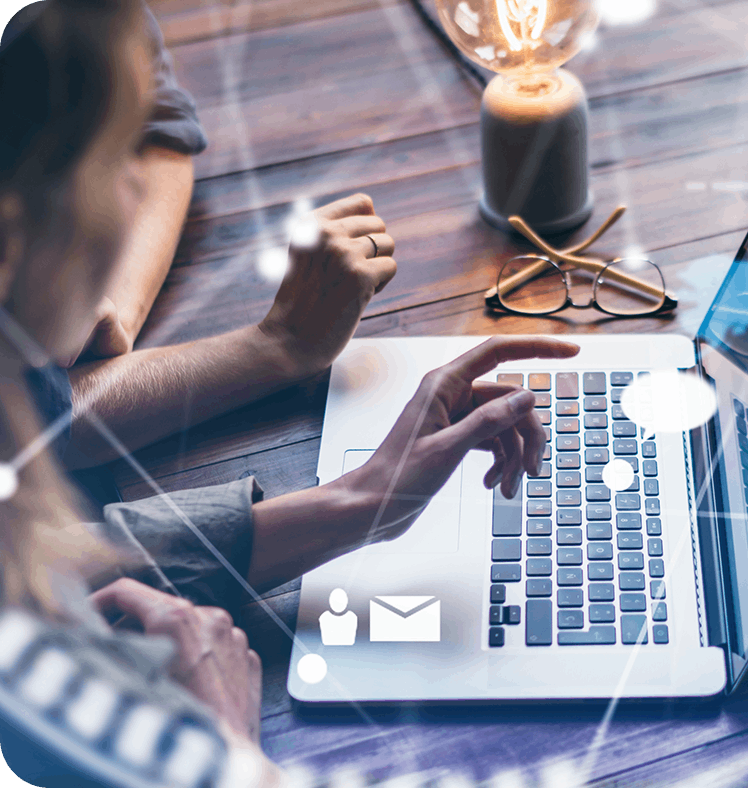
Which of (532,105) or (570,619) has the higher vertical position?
(532,105)

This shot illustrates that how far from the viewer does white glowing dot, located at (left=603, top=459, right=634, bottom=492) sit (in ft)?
1.51

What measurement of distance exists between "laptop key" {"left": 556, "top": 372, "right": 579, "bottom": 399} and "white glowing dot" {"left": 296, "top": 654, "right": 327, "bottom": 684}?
0.73 ft

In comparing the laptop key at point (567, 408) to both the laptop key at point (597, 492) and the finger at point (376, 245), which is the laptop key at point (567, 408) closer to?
the laptop key at point (597, 492)

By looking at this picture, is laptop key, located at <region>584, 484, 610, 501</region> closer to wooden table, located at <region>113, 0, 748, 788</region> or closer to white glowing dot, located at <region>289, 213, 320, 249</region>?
wooden table, located at <region>113, 0, 748, 788</region>

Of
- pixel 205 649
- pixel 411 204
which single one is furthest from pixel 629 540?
pixel 411 204

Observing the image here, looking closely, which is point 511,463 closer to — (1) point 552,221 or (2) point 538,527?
(2) point 538,527

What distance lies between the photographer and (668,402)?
497 mm

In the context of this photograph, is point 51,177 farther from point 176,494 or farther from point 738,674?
point 738,674

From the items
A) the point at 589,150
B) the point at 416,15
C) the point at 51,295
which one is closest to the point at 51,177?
the point at 51,295

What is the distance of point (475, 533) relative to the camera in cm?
45

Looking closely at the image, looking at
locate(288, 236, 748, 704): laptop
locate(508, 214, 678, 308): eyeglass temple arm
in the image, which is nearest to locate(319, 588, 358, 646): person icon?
locate(288, 236, 748, 704): laptop

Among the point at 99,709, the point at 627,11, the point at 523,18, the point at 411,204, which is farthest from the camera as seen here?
the point at 627,11

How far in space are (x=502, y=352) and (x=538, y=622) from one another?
7.0 inches

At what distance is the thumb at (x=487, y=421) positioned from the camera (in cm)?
46
